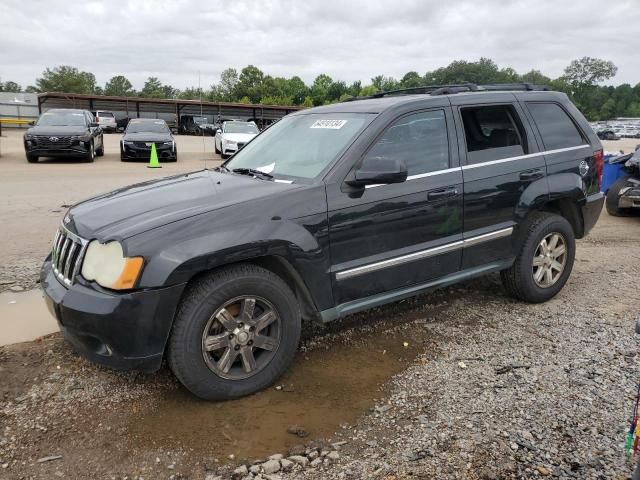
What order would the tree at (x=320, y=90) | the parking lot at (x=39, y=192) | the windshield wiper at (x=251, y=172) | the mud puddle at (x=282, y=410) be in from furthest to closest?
the tree at (x=320, y=90)
the parking lot at (x=39, y=192)
the windshield wiper at (x=251, y=172)
the mud puddle at (x=282, y=410)

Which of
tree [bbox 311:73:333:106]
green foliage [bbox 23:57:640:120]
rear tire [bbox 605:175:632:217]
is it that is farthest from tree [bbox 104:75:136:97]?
rear tire [bbox 605:175:632:217]

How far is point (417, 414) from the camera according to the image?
9.86ft

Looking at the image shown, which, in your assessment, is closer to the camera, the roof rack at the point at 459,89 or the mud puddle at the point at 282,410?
the mud puddle at the point at 282,410

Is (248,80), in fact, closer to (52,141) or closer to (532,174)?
(52,141)

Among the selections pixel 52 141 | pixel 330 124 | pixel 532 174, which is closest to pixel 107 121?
pixel 52 141

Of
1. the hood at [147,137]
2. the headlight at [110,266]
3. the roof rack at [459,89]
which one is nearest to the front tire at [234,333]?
the headlight at [110,266]

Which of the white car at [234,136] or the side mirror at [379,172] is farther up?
the white car at [234,136]

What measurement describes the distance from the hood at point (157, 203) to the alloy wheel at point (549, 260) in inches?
97.6

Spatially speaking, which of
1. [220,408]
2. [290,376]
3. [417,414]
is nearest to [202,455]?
[220,408]

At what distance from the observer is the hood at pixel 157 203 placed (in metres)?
3.01

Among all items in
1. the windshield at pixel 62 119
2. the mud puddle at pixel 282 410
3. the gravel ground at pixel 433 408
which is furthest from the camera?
the windshield at pixel 62 119

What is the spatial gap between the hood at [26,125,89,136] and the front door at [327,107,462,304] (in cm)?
1477

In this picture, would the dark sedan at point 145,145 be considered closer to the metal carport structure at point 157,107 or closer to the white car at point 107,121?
the white car at point 107,121

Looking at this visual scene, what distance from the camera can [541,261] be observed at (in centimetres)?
462
